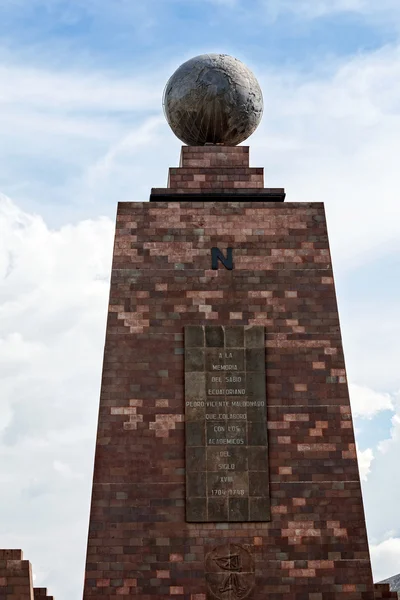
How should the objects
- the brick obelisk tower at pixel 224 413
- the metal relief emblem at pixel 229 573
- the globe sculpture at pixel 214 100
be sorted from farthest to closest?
the globe sculpture at pixel 214 100, the brick obelisk tower at pixel 224 413, the metal relief emblem at pixel 229 573

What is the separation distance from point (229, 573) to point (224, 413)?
11.7 ft

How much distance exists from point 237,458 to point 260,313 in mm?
3492

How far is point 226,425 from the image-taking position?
2966cm

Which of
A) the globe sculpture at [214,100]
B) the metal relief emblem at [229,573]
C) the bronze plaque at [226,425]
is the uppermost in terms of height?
the globe sculpture at [214,100]

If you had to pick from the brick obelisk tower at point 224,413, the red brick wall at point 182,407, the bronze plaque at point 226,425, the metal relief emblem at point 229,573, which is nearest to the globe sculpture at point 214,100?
the brick obelisk tower at point 224,413

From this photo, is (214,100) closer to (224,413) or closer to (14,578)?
(224,413)

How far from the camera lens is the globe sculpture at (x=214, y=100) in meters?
32.6

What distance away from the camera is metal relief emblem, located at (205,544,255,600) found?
28373mm

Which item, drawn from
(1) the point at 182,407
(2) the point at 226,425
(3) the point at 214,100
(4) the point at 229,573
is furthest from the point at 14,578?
(3) the point at 214,100

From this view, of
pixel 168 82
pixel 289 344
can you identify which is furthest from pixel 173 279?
pixel 168 82

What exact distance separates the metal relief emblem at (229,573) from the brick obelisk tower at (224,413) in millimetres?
30

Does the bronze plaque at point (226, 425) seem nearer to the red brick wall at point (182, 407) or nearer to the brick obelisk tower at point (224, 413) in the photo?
the brick obelisk tower at point (224, 413)

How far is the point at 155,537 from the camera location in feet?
94.2

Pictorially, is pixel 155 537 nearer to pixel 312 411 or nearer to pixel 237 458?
pixel 237 458
